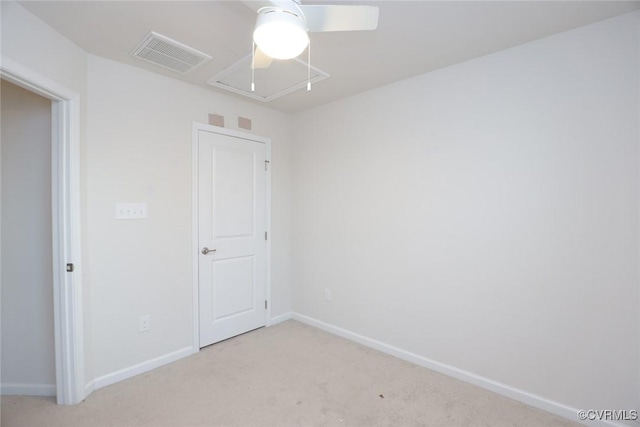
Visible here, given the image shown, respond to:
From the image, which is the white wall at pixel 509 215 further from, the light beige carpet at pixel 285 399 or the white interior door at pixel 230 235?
the white interior door at pixel 230 235

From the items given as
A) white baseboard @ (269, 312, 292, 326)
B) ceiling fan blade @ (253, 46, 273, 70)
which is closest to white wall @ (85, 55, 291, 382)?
white baseboard @ (269, 312, 292, 326)

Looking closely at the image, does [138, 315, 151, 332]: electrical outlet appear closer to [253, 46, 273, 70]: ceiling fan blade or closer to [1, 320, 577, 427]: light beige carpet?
[1, 320, 577, 427]: light beige carpet

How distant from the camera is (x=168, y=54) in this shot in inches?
85.5

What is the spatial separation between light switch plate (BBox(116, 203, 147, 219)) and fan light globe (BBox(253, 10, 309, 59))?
5.76ft

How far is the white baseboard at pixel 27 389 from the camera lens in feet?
6.96

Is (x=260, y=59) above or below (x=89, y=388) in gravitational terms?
above

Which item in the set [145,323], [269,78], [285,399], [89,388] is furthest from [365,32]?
[89,388]

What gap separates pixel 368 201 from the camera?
2.90 meters

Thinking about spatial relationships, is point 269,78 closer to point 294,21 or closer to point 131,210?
→ point 294,21

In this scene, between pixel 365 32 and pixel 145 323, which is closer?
pixel 365 32

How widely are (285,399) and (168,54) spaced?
8.50ft

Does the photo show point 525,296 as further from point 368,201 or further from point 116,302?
point 116,302

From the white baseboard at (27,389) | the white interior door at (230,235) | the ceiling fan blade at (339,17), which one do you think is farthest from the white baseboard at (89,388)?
the ceiling fan blade at (339,17)

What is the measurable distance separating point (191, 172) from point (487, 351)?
9.30 ft
